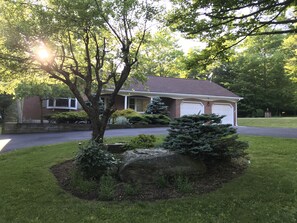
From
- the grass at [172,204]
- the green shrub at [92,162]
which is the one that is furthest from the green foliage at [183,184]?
the green shrub at [92,162]

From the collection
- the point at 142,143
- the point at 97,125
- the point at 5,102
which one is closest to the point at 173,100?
the point at 5,102

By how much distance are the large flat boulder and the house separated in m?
17.6

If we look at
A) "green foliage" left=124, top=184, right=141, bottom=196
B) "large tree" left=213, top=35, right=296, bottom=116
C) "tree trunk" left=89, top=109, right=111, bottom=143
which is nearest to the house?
"large tree" left=213, top=35, right=296, bottom=116

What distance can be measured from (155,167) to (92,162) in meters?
1.42

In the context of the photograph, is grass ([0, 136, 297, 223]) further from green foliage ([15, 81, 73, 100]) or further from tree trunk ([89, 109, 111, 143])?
green foliage ([15, 81, 73, 100])

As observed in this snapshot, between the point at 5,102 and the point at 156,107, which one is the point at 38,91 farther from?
the point at 5,102

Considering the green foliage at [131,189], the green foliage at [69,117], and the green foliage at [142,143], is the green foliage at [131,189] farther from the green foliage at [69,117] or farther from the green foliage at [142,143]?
the green foliage at [69,117]

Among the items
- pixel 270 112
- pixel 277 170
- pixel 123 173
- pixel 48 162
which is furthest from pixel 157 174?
pixel 270 112

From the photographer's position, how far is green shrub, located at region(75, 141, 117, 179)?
21.1 feet

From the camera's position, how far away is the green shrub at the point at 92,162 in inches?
253

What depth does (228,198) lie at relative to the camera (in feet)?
17.3

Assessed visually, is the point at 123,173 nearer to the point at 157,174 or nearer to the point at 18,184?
the point at 157,174

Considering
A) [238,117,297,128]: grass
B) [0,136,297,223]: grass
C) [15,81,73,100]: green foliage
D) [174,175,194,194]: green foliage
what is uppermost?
[15,81,73,100]: green foliage

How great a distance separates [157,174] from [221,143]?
68.8 inches
